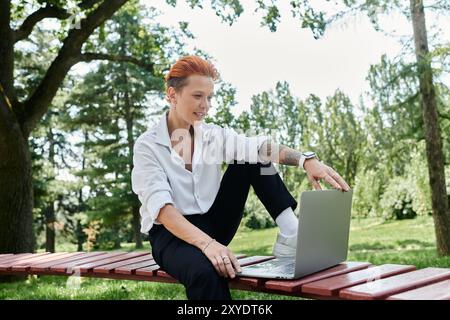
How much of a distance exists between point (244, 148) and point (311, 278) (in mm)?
706

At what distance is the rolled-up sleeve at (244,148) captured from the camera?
2.51m

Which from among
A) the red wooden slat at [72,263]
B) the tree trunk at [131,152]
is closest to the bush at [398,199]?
the tree trunk at [131,152]

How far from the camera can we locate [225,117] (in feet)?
29.8

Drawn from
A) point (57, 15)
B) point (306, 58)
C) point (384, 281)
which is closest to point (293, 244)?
point (384, 281)

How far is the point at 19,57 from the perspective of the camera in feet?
36.3

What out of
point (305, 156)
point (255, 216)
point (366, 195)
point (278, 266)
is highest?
point (305, 156)

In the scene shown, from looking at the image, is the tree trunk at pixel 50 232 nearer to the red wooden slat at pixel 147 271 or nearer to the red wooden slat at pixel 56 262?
the red wooden slat at pixel 56 262

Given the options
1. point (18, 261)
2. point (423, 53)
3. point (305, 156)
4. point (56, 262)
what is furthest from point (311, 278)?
point (423, 53)

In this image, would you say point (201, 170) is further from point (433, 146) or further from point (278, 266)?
point (433, 146)

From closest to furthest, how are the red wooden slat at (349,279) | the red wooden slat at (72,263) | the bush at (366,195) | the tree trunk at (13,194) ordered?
the red wooden slat at (349,279), the red wooden slat at (72,263), the tree trunk at (13,194), the bush at (366,195)

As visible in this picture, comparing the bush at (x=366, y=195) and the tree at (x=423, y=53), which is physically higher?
the tree at (x=423, y=53)
